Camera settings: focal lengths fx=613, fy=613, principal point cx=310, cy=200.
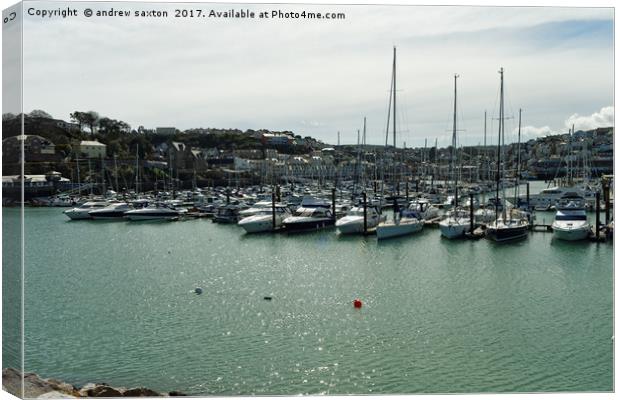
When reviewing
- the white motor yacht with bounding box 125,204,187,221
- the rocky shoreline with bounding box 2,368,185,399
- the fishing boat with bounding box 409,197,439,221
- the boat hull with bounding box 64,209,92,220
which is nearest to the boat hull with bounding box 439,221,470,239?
the fishing boat with bounding box 409,197,439,221

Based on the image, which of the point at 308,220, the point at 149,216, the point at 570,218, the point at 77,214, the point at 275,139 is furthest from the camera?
the point at 275,139

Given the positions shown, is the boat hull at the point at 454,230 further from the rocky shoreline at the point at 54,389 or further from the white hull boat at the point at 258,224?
the rocky shoreline at the point at 54,389

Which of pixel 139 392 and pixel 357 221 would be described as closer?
pixel 139 392

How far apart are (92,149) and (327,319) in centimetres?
5082

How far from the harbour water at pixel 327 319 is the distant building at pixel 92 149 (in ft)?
119

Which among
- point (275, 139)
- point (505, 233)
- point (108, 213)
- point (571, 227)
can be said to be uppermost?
point (275, 139)

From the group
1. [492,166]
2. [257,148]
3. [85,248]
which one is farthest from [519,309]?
[257,148]

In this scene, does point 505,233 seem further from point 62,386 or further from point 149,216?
point 149,216

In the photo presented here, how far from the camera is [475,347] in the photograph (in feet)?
34.2

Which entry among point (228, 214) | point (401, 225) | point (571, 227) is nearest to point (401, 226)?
point (401, 225)

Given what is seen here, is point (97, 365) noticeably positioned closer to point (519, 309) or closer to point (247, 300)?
point (247, 300)

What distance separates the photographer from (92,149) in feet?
191

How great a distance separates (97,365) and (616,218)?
787 centimetres

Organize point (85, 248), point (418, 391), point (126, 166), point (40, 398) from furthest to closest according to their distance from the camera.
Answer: point (126, 166) → point (85, 248) → point (418, 391) → point (40, 398)
